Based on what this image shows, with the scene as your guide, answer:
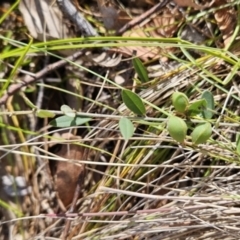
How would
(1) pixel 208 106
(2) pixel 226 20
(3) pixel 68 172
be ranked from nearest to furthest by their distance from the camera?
(1) pixel 208 106 < (2) pixel 226 20 < (3) pixel 68 172

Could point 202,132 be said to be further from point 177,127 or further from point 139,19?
point 139,19

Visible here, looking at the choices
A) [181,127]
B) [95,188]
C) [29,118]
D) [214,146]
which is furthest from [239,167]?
[29,118]

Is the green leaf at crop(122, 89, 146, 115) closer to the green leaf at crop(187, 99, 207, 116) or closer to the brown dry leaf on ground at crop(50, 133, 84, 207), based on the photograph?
the green leaf at crop(187, 99, 207, 116)

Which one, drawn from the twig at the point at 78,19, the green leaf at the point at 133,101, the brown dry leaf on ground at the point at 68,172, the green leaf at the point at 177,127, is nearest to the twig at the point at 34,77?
the twig at the point at 78,19

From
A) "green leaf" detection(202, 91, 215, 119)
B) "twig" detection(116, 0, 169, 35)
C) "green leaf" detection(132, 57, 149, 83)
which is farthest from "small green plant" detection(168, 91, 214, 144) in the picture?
"twig" detection(116, 0, 169, 35)

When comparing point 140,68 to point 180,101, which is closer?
point 180,101

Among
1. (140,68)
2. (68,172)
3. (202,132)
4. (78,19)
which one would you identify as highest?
(78,19)

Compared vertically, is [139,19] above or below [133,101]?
above

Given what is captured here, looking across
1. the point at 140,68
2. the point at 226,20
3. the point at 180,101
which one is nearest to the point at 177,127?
the point at 180,101
